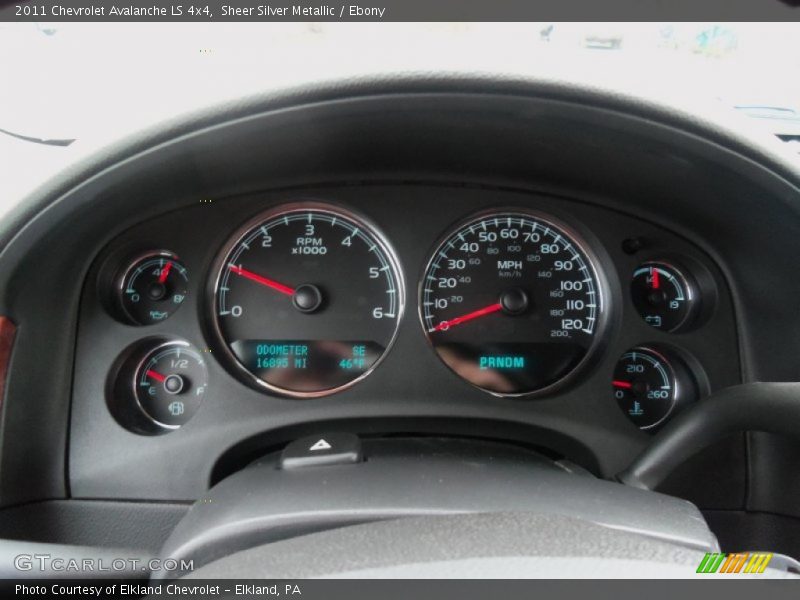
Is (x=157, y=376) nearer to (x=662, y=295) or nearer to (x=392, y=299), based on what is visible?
(x=392, y=299)

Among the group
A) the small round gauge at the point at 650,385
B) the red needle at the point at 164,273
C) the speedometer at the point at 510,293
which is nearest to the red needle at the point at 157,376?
the red needle at the point at 164,273

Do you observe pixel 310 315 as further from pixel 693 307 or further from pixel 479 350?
pixel 693 307

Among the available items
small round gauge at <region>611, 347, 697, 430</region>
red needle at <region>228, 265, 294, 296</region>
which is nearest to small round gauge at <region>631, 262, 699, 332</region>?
small round gauge at <region>611, 347, 697, 430</region>

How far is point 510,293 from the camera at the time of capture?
2.25 m

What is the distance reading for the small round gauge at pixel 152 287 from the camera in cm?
222

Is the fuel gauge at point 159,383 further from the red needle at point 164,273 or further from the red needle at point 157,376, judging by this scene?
the red needle at point 164,273

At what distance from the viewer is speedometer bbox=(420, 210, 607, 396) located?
7.44 ft

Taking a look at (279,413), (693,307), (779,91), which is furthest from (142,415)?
(779,91)

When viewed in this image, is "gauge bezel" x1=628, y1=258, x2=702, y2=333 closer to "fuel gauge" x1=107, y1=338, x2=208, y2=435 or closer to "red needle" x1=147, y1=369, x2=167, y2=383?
"fuel gauge" x1=107, y1=338, x2=208, y2=435

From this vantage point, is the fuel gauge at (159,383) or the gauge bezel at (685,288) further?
the gauge bezel at (685,288)

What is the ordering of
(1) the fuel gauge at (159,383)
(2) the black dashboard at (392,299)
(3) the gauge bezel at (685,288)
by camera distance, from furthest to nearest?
1. (3) the gauge bezel at (685,288)
2. (1) the fuel gauge at (159,383)
3. (2) the black dashboard at (392,299)

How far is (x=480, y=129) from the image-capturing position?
71.6 inches

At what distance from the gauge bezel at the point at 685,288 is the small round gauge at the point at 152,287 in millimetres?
1433

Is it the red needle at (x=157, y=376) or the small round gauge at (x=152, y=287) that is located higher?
the small round gauge at (x=152, y=287)
